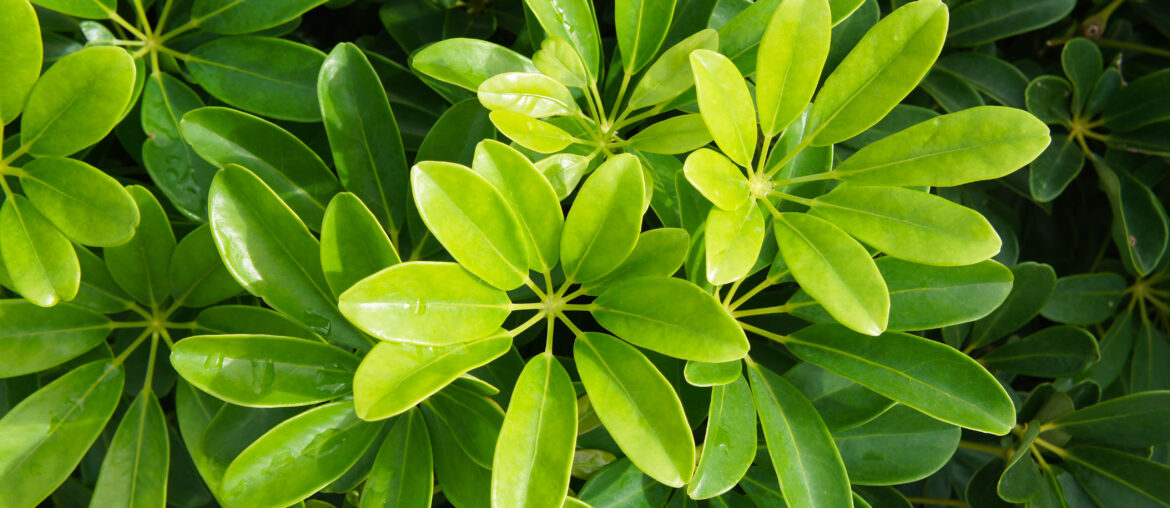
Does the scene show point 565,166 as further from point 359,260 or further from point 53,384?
point 53,384

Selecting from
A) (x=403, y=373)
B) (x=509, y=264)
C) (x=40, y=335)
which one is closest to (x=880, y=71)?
(x=509, y=264)

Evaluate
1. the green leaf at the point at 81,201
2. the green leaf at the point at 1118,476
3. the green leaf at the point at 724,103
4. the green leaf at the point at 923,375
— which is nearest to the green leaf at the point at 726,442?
the green leaf at the point at 923,375

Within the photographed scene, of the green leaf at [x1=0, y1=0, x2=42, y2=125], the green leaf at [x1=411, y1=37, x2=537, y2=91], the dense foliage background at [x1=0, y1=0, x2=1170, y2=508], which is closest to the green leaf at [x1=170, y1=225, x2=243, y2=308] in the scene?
the dense foliage background at [x1=0, y1=0, x2=1170, y2=508]

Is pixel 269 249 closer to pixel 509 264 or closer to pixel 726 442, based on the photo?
pixel 509 264

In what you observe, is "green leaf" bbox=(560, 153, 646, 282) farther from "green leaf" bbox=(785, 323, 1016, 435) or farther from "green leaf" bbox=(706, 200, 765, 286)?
"green leaf" bbox=(785, 323, 1016, 435)

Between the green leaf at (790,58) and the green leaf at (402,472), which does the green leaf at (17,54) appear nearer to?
the green leaf at (402,472)

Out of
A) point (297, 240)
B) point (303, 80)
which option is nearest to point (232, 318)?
point (297, 240)

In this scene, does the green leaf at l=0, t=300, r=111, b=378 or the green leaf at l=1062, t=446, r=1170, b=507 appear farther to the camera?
the green leaf at l=1062, t=446, r=1170, b=507
